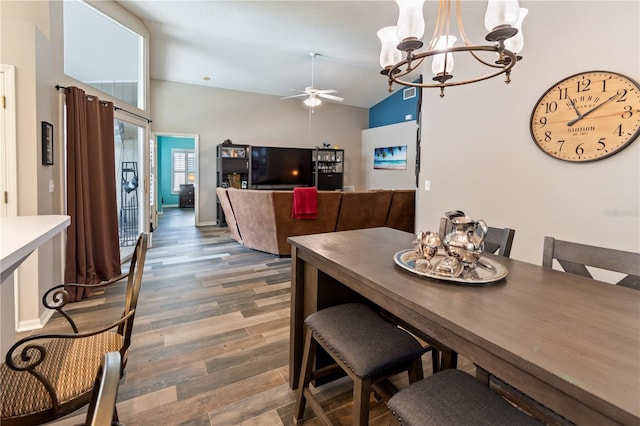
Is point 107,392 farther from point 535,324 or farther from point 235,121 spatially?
point 235,121

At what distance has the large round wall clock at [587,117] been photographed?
2145 mm

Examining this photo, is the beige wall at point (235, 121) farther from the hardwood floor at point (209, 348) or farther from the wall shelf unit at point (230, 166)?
the hardwood floor at point (209, 348)

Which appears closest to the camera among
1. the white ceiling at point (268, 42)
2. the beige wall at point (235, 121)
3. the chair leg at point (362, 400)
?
the chair leg at point (362, 400)

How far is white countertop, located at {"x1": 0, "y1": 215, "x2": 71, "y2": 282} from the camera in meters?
0.89

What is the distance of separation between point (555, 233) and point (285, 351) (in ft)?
7.85

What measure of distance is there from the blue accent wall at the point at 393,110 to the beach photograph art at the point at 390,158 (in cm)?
74

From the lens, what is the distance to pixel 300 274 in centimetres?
173

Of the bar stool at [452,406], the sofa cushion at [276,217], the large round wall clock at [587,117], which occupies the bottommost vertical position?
the bar stool at [452,406]

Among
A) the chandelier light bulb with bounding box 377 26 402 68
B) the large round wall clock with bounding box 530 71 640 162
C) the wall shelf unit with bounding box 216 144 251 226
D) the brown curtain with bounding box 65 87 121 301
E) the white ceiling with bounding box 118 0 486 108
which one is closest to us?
the chandelier light bulb with bounding box 377 26 402 68

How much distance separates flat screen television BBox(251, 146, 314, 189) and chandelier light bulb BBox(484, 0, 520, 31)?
6225 millimetres

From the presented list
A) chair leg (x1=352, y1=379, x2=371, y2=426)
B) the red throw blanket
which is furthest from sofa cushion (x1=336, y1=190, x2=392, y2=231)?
chair leg (x1=352, y1=379, x2=371, y2=426)

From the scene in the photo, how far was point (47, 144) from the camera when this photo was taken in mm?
2492

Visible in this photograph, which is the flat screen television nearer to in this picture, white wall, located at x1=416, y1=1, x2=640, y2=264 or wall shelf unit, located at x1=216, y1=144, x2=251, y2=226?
wall shelf unit, located at x1=216, y1=144, x2=251, y2=226

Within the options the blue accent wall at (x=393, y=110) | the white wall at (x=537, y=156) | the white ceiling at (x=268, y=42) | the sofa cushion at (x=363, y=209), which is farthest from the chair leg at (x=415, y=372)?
the blue accent wall at (x=393, y=110)
